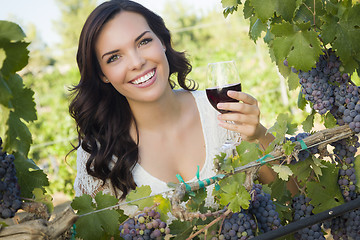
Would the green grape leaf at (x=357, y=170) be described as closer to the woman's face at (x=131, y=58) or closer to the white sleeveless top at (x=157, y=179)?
the white sleeveless top at (x=157, y=179)

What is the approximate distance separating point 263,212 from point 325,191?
0.24m

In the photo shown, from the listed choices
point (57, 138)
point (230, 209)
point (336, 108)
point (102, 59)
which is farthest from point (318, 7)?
point (57, 138)

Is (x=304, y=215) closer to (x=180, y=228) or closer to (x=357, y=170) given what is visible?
(x=357, y=170)

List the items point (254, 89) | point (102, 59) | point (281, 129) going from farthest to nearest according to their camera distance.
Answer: point (254, 89) < point (102, 59) < point (281, 129)

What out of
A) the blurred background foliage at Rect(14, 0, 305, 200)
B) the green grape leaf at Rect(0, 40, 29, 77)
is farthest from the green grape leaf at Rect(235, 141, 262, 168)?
the green grape leaf at Rect(0, 40, 29, 77)

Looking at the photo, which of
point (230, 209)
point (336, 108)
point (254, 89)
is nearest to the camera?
point (230, 209)

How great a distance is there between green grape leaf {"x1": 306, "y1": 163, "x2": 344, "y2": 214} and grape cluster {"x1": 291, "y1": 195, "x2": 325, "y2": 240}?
0.08 ft

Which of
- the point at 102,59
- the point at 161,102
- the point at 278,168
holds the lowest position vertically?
the point at 161,102

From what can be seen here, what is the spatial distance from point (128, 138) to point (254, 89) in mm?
6689

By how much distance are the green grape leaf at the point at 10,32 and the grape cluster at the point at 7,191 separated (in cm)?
25

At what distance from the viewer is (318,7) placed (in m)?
1.29

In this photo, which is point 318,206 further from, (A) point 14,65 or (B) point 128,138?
(B) point 128,138

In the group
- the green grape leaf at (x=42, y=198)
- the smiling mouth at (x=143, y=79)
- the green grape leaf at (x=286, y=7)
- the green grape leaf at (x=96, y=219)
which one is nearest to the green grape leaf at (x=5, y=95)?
the green grape leaf at (x=42, y=198)

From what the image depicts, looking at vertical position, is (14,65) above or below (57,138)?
above
